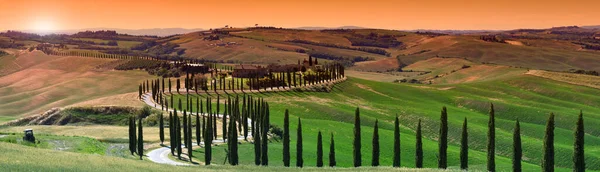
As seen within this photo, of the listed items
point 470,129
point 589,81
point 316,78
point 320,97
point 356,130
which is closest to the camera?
point 356,130

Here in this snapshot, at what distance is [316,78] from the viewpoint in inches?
7032

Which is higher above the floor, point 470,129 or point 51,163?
point 51,163

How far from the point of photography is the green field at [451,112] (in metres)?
92.5

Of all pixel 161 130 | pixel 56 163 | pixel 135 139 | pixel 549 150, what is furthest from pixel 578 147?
pixel 161 130

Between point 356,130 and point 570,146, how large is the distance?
54.1m

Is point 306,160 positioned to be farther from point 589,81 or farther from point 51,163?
point 589,81

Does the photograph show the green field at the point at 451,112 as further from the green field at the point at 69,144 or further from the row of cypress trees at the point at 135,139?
the green field at the point at 69,144

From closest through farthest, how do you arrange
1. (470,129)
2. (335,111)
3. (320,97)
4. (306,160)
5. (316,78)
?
(306,160), (470,129), (335,111), (320,97), (316,78)

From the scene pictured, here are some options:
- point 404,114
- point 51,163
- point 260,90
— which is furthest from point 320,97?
point 51,163

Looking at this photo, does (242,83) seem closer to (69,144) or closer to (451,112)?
(451,112)

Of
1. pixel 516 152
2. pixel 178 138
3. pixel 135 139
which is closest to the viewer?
pixel 516 152

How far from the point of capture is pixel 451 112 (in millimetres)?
142875

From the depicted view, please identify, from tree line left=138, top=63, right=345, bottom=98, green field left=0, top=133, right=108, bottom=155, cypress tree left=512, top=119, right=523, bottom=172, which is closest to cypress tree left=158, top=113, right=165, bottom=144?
green field left=0, top=133, right=108, bottom=155

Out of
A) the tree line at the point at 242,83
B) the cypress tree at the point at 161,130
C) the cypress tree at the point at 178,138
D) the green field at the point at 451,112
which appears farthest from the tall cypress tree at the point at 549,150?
the tree line at the point at 242,83
